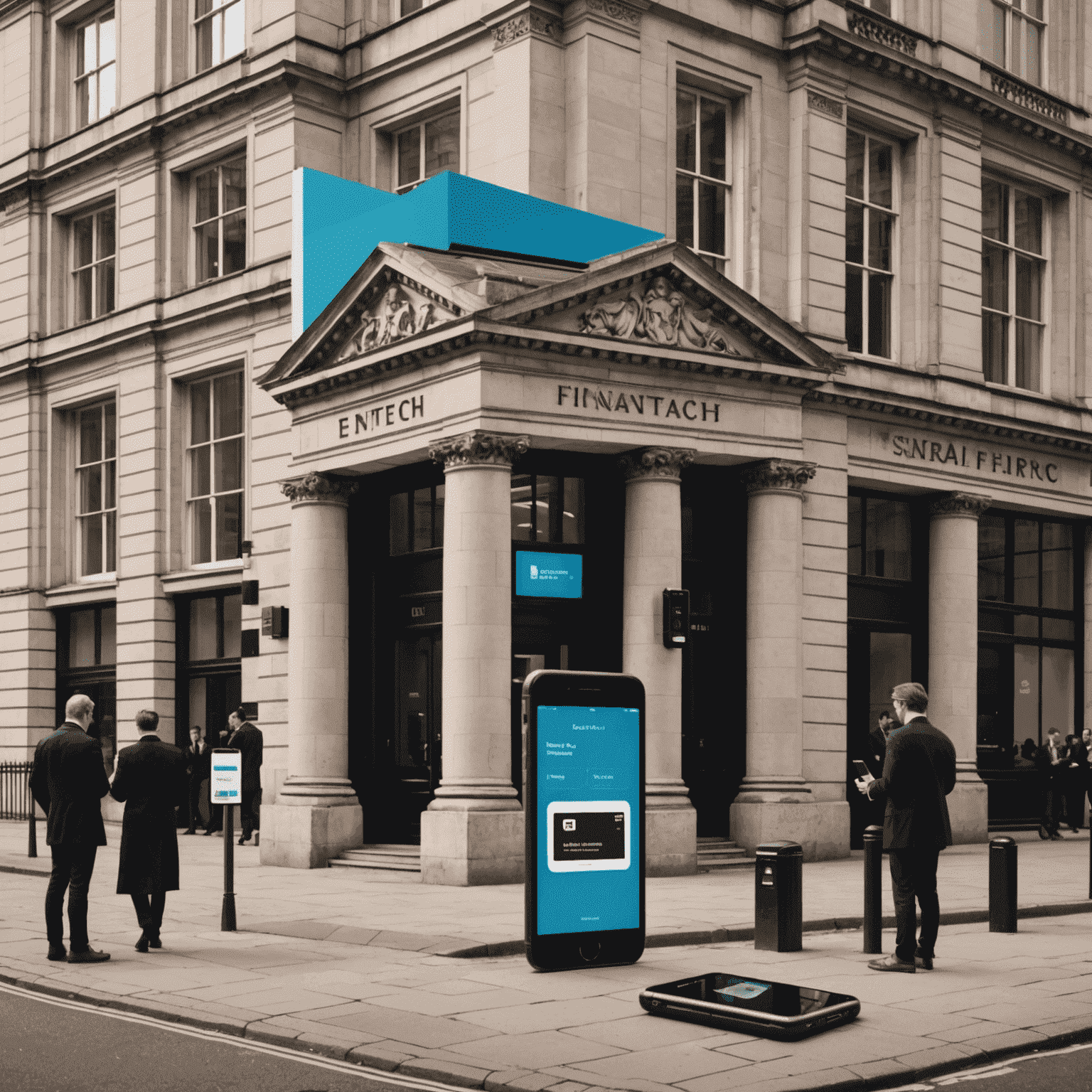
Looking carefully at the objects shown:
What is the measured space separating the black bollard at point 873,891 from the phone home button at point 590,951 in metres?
2.30

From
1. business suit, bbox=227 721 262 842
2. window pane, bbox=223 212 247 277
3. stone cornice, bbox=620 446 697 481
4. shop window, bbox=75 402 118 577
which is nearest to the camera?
stone cornice, bbox=620 446 697 481

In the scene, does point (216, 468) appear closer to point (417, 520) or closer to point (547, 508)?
point (417, 520)

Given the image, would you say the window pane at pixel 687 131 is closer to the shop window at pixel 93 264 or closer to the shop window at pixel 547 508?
the shop window at pixel 547 508

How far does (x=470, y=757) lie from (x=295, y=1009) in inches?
348

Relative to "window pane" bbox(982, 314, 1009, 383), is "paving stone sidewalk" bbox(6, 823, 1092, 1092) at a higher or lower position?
lower

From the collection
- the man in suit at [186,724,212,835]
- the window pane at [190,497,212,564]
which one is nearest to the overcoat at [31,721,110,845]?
the man in suit at [186,724,212,835]

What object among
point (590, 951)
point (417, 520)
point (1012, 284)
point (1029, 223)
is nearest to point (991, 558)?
point (1012, 284)

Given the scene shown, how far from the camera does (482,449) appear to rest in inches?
739

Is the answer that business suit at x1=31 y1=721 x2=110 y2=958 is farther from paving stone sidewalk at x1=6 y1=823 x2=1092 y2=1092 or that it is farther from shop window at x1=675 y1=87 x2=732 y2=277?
shop window at x1=675 y1=87 x2=732 y2=277

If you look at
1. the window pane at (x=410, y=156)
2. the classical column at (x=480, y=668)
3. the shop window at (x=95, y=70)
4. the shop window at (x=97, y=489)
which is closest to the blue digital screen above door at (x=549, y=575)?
the classical column at (x=480, y=668)

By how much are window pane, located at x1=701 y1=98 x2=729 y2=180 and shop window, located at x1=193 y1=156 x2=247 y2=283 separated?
7.89m

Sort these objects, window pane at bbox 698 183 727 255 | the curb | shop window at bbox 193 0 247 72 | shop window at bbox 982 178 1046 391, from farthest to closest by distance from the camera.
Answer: shop window at bbox 982 178 1046 391
shop window at bbox 193 0 247 72
window pane at bbox 698 183 727 255
the curb

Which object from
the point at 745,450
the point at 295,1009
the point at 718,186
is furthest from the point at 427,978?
the point at 718,186

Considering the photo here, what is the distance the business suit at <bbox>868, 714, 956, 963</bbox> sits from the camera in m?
11.4
